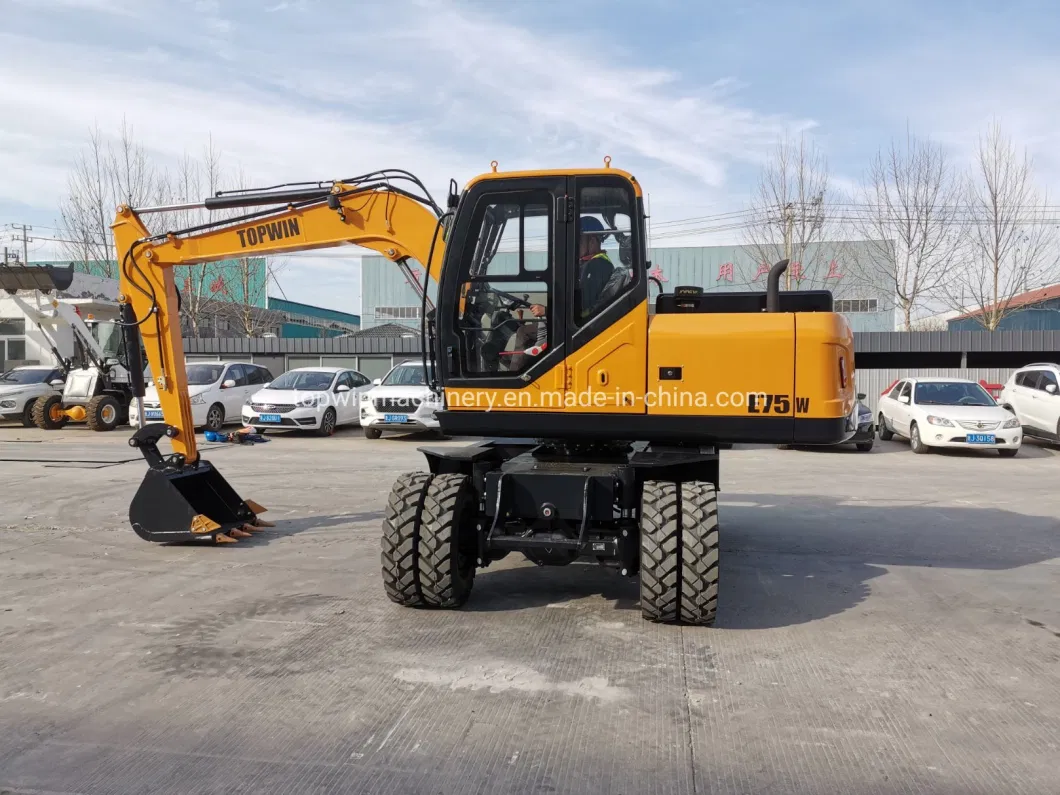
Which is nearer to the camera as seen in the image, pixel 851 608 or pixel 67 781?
pixel 67 781

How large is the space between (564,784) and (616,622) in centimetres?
209

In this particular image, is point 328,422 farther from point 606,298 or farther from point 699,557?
point 699,557

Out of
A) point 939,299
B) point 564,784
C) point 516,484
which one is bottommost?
point 564,784

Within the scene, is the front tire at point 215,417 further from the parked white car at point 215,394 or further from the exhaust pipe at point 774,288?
the exhaust pipe at point 774,288

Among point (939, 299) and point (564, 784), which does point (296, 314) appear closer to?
point (939, 299)

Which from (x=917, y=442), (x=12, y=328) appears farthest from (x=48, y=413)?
(x=917, y=442)

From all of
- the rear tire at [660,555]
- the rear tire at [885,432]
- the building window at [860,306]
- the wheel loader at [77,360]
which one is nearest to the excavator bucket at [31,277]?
the wheel loader at [77,360]

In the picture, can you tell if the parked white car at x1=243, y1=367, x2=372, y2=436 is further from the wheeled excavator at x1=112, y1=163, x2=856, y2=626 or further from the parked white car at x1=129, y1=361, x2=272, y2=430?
the wheeled excavator at x1=112, y1=163, x2=856, y2=626

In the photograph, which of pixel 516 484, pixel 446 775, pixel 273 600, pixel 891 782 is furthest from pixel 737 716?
pixel 273 600

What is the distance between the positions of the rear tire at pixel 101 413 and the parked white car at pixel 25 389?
4.23 ft

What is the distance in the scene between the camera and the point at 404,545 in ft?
17.6

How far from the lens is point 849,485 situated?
11.3m

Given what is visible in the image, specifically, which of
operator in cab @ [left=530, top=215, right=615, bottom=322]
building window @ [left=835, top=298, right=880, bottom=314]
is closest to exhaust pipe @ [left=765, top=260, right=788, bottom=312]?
operator in cab @ [left=530, top=215, right=615, bottom=322]

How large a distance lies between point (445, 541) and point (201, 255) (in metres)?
3.90
